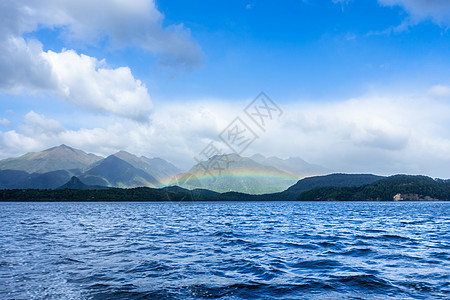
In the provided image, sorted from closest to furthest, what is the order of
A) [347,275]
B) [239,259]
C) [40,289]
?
[40,289]
[347,275]
[239,259]

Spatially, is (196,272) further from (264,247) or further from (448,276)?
(448,276)

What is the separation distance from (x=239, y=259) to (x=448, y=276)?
516 inches

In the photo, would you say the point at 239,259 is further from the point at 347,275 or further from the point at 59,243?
the point at 59,243

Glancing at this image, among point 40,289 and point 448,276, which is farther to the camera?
point 448,276

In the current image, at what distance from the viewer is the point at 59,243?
31.5 metres

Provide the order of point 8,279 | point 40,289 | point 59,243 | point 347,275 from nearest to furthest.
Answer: point 40,289, point 8,279, point 347,275, point 59,243

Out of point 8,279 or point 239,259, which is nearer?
point 8,279

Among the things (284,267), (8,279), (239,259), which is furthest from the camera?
(239,259)

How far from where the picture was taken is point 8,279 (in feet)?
58.2

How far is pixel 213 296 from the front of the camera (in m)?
15.1

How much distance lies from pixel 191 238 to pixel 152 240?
172 inches

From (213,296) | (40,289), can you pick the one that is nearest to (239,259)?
Result: (213,296)

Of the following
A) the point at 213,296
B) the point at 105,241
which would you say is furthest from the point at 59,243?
the point at 213,296

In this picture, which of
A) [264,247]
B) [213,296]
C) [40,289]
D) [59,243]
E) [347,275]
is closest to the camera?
[213,296]
